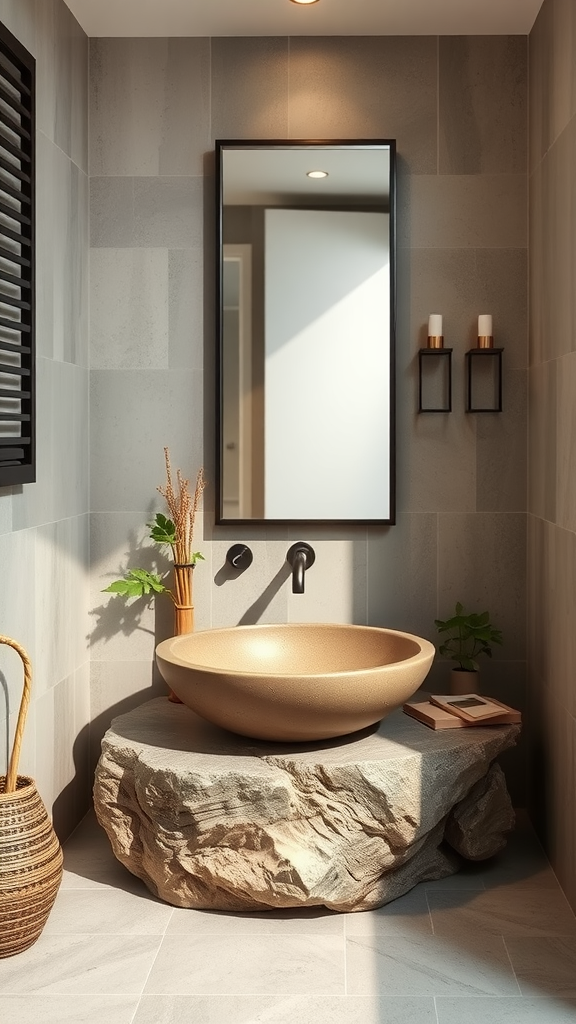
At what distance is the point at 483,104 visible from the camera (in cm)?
293

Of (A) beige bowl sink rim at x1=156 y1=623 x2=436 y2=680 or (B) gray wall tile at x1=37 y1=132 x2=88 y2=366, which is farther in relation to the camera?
(B) gray wall tile at x1=37 y1=132 x2=88 y2=366

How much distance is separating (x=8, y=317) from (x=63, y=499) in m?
0.58

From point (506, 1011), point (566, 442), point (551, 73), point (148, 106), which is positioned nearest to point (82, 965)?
point (506, 1011)

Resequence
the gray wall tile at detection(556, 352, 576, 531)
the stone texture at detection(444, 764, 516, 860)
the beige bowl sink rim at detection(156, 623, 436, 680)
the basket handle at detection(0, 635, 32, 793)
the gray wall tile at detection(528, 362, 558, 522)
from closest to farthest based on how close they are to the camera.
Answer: the basket handle at detection(0, 635, 32, 793), the beige bowl sink rim at detection(156, 623, 436, 680), the gray wall tile at detection(556, 352, 576, 531), the stone texture at detection(444, 764, 516, 860), the gray wall tile at detection(528, 362, 558, 522)

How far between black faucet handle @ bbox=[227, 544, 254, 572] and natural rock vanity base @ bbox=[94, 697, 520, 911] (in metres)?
0.61

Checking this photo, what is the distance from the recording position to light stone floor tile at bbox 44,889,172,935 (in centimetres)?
228

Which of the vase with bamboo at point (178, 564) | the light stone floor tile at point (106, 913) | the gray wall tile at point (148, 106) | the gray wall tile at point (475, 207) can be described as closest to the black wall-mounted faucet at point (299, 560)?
the vase with bamboo at point (178, 564)

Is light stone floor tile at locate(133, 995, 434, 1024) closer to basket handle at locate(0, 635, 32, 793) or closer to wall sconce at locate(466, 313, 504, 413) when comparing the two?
basket handle at locate(0, 635, 32, 793)

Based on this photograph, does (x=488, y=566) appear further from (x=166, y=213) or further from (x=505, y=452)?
(x=166, y=213)

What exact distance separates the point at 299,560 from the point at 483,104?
1434 mm

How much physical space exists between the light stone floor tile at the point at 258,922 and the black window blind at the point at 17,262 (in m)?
1.08

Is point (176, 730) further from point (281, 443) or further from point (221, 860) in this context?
point (281, 443)

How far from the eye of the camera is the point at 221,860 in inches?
89.0

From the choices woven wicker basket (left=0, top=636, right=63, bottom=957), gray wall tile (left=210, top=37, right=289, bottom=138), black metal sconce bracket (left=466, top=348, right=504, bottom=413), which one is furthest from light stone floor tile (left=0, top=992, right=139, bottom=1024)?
gray wall tile (left=210, top=37, right=289, bottom=138)
